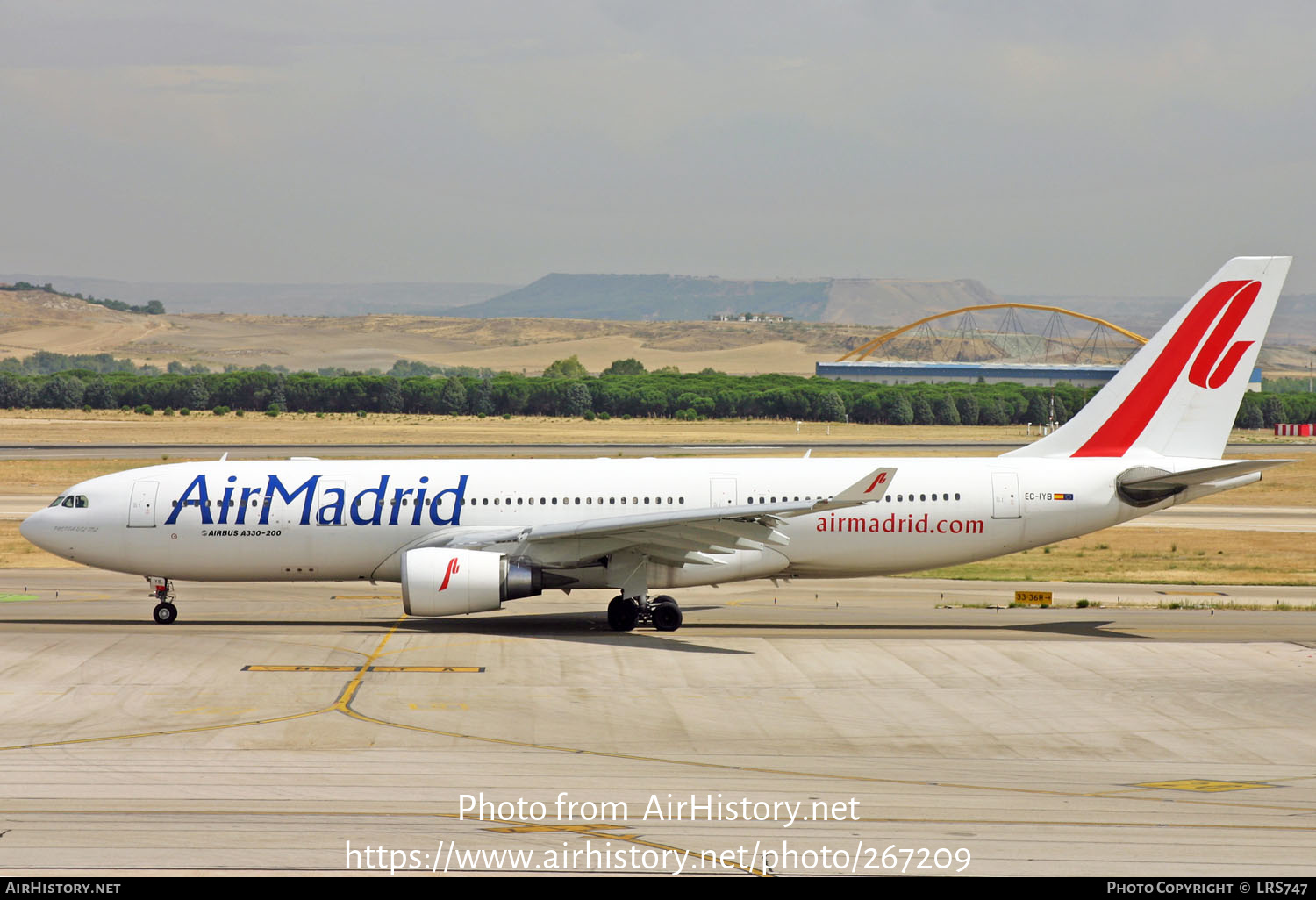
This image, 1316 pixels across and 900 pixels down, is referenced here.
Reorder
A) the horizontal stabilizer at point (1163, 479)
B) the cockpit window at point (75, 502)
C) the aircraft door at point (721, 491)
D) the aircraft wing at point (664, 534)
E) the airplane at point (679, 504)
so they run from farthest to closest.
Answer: the aircraft door at point (721, 491) → the cockpit window at point (75, 502) → the airplane at point (679, 504) → the horizontal stabilizer at point (1163, 479) → the aircraft wing at point (664, 534)

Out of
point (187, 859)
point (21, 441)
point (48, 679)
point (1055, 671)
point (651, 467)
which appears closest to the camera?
point (187, 859)

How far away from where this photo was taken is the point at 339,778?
17.5 m

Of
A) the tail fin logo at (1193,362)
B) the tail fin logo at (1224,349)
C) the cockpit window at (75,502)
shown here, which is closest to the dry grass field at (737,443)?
the tail fin logo at (1224,349)

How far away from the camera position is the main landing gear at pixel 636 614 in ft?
102

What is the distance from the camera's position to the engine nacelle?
29109mm

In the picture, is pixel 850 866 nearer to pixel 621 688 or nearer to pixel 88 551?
pixel 621 688

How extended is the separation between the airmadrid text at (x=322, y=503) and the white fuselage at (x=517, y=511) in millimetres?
32

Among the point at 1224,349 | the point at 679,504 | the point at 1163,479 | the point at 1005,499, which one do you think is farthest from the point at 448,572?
the point at 1224,349

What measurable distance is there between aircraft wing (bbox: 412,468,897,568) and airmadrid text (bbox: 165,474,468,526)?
2.52 feet

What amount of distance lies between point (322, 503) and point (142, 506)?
180 inches

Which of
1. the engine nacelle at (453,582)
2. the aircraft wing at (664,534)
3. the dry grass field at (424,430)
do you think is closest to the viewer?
the aircraft wing at (664,534)

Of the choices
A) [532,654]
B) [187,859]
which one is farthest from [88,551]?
[187,859]

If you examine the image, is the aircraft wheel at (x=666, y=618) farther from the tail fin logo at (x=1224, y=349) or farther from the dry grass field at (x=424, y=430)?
the dry grass field at (x=424, y=430)

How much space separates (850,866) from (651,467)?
19616 mm
